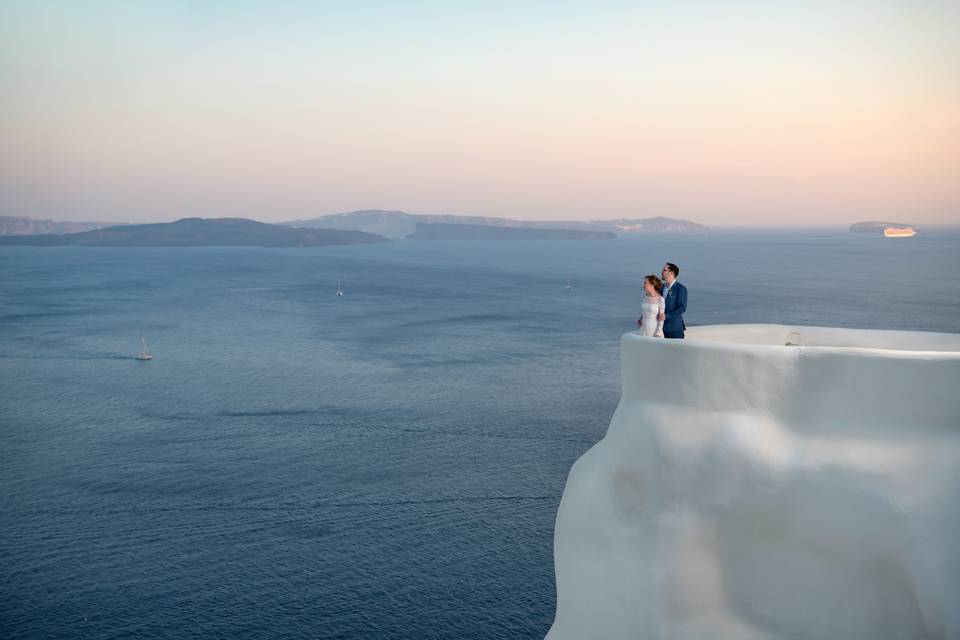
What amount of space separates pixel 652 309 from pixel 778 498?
3.10 metres

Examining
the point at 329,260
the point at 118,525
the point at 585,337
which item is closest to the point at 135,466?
the point at 118,525

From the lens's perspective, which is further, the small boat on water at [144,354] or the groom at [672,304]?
the small boat on water at [144,354]

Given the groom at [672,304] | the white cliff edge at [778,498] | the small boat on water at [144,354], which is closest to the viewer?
the white cliff edge at [778,498]

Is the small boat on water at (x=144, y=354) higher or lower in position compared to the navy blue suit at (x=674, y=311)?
lower

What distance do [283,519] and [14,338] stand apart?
48.7 meters

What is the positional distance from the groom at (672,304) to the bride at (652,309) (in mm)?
138

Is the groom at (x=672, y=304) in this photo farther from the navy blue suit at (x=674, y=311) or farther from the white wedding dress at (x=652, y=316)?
the white wedding dress at (x=652, y=316)

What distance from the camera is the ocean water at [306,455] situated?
2505cm

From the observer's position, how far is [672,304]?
34.3 feet

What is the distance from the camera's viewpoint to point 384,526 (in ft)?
98.2

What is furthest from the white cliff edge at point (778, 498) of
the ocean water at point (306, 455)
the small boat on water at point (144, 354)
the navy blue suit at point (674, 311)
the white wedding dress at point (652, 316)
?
the small boat on water at point (144, 354)

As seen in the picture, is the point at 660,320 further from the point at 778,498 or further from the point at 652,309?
the point at 778,498

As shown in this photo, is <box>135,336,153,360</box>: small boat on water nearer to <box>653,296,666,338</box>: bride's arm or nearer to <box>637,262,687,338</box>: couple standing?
<box>637,262,687,338</box>: couple standing

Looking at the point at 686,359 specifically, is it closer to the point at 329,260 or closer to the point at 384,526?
the point at 384,526
